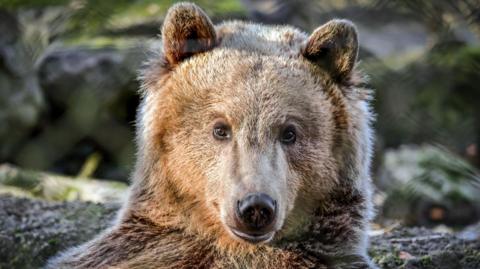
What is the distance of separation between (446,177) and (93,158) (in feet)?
11.7

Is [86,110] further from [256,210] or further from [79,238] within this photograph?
[256,210]

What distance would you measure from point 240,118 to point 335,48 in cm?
73

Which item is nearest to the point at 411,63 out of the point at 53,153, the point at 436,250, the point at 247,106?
the point at 436,250

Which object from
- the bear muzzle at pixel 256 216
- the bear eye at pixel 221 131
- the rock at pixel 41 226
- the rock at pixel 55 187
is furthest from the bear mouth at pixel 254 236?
the rock at pixel 55 187

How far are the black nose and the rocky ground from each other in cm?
146

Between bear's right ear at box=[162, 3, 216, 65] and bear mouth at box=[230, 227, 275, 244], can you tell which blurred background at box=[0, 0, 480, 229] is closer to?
bear's right ear at box=[162, 3, 216, 65]

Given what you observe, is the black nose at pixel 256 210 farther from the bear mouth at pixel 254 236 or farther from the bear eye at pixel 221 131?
the bear eye at pixel 221 131

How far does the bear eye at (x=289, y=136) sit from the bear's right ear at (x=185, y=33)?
26.7 inches

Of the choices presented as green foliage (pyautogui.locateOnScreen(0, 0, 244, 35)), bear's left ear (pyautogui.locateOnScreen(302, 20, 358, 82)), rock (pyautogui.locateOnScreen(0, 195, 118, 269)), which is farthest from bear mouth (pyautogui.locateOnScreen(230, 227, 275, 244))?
rock (pyautogui.locateOnScreen(0, 195, 118, 269))

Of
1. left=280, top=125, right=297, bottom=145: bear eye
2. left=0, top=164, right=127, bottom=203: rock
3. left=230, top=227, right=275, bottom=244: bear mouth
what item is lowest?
left=0, top=164, right=127, bottom=203: rock

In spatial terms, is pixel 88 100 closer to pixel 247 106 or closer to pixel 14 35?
pixel 14 35

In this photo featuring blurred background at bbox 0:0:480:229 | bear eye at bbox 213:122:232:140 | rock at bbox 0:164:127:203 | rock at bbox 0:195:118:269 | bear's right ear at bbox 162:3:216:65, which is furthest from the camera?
rock at bbox 0:164:127:203

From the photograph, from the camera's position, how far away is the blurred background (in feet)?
20.8

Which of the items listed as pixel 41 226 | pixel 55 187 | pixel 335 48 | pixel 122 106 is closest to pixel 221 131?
pixel 335 48
